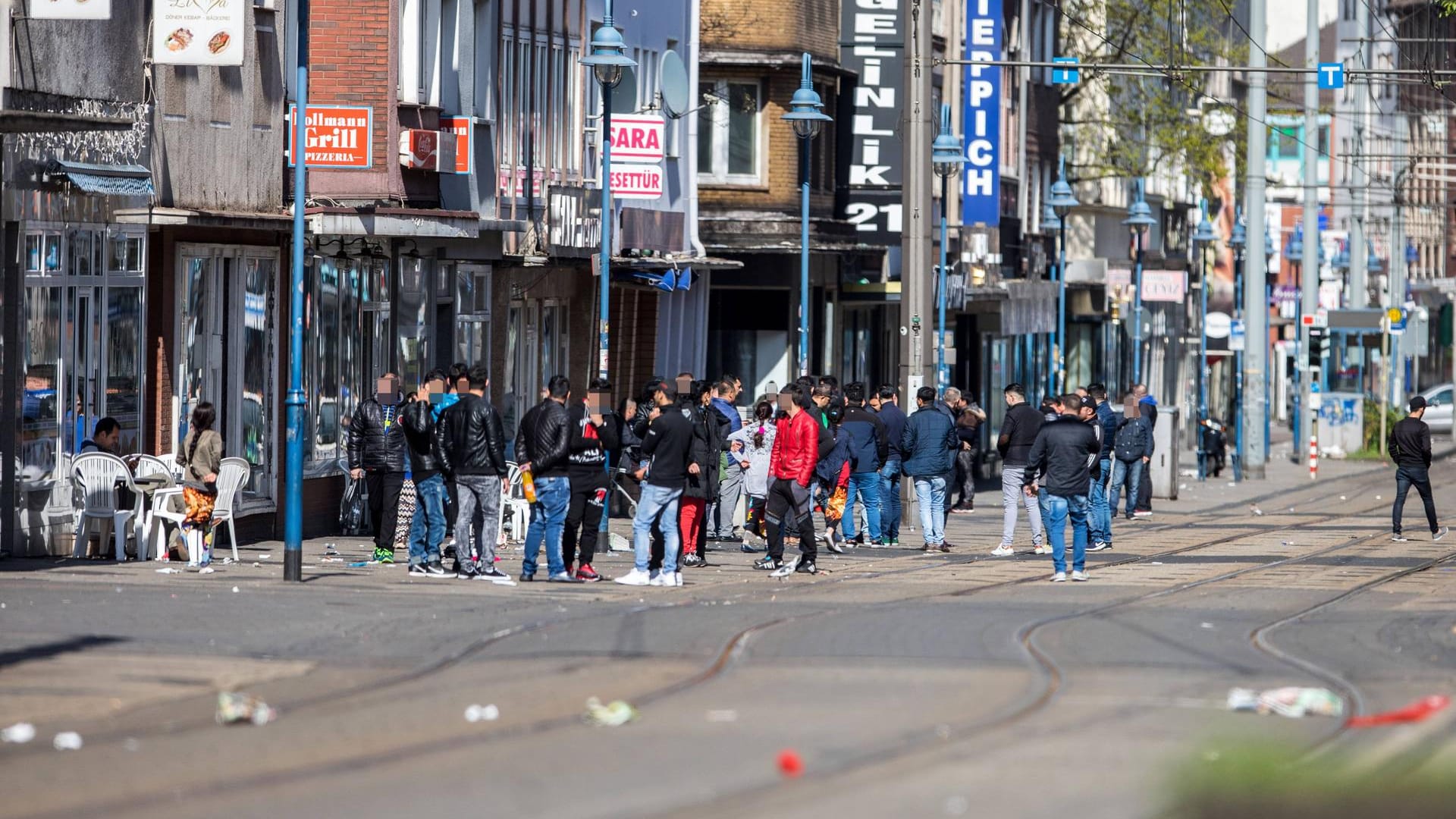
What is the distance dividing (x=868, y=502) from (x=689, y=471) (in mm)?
5474

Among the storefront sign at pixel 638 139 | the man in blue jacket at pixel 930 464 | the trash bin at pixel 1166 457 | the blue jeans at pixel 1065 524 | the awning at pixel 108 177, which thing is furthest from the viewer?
the trash bin at pixel 1166 457

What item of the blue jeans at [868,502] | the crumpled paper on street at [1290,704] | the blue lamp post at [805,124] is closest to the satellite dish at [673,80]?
the blue lamp post at [805,124]

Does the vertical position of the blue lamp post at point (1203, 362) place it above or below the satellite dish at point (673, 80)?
below

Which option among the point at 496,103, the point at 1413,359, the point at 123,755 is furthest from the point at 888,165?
the point at 1413,359

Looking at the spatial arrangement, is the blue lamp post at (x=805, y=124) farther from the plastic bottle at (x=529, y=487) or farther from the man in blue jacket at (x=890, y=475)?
the plastic bottle at (x=529, y=487)

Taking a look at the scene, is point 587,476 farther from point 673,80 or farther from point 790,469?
point 673,80

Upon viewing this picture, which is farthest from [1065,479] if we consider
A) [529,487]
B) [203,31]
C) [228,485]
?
[203,31]

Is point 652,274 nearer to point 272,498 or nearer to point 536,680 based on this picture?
point 272,498

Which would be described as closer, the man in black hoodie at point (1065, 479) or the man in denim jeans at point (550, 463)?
the man in denim jeans at point (550, 463)

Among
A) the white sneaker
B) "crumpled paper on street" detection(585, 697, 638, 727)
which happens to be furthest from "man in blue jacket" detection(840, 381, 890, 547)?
"crumpled paper on street" detection(585, 697, 638, 727)

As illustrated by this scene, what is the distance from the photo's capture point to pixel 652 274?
110 feet

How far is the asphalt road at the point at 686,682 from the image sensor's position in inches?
404

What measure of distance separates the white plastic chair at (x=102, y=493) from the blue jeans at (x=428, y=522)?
8.67 ft

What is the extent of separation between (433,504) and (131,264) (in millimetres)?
4459
